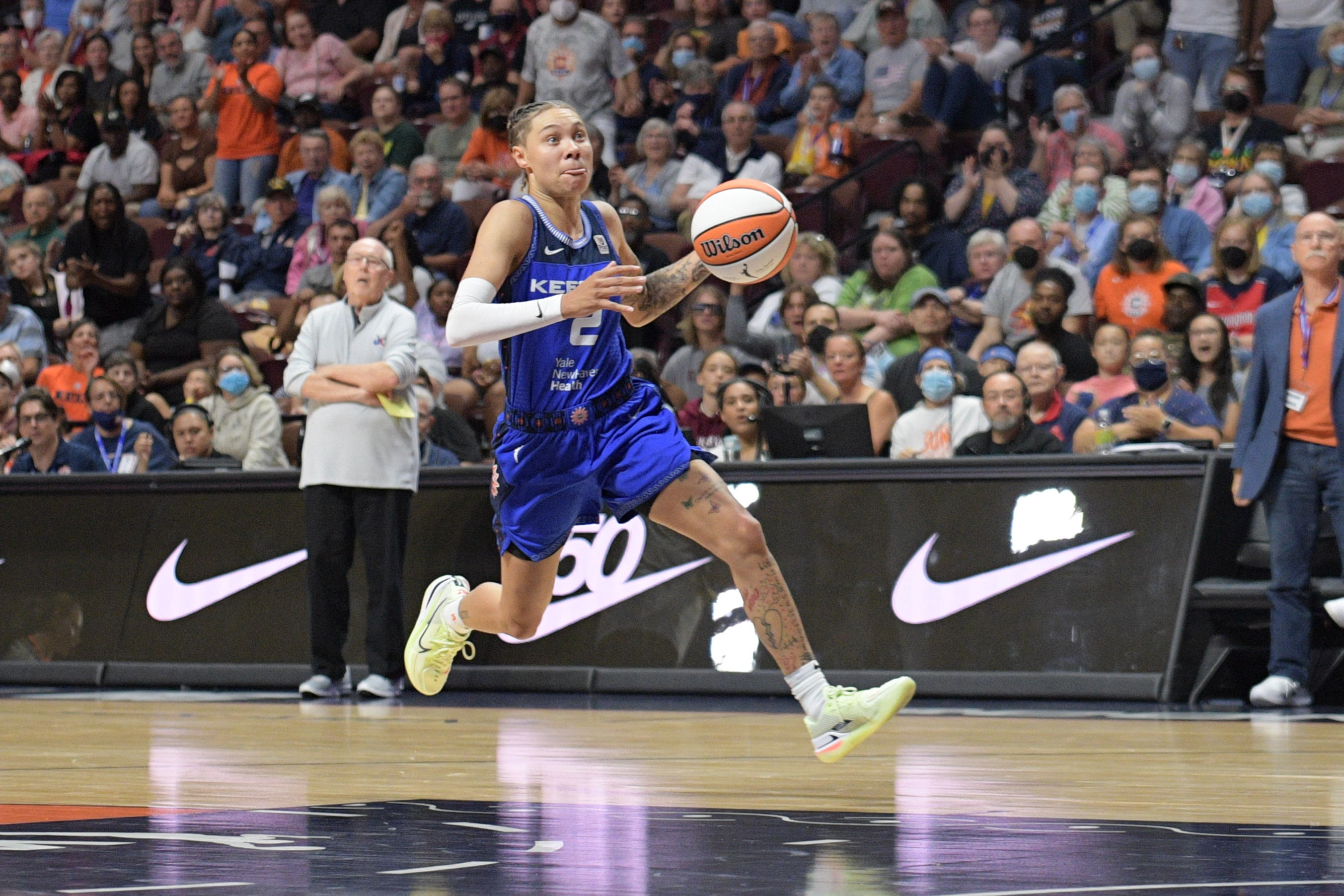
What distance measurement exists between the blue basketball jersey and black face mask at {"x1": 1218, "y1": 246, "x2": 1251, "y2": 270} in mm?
6293

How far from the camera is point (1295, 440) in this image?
8211 millimetres

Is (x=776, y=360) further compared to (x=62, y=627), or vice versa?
(x=776, y=360)

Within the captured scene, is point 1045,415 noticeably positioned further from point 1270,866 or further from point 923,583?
point 1270,866

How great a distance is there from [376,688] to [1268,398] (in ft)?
15.0

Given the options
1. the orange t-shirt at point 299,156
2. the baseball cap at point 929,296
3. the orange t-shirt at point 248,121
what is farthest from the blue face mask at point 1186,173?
the orange t-shirt at point 248,121

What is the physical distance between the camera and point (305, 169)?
16.2 metres

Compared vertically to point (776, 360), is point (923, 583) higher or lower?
lower

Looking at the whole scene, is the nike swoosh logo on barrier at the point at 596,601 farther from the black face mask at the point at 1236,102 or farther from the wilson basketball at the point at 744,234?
the black face mask at the point at 1236,102

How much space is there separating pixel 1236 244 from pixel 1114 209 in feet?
4.98

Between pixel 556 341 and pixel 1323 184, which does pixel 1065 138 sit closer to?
pixel 1323 184

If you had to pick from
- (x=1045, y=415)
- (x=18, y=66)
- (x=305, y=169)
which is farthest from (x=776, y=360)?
(x=18, y=66)

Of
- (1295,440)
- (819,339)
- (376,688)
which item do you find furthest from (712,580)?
(1295,440)

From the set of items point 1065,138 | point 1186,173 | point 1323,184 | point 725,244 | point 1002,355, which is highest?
point 1065,138

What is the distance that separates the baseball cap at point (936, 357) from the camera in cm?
999
